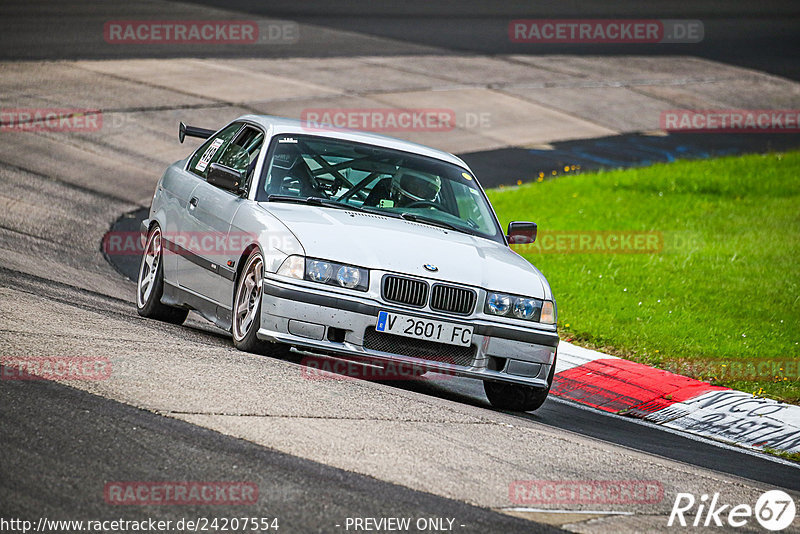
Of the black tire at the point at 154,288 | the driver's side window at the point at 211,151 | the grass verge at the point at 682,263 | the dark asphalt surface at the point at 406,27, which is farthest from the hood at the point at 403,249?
the dark asphalt surface at the point at 406,27

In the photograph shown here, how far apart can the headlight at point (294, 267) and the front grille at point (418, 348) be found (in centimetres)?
55

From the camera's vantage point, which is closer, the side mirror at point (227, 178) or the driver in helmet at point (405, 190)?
the side mirror at point (227, 178)

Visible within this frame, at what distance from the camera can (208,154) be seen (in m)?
9.59

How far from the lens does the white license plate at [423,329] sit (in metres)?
7.31

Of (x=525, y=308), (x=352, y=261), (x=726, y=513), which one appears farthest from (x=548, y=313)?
(x=726, y=513)

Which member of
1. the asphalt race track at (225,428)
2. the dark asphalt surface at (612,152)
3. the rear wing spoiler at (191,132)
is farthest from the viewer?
the dark asphalt surface at (612,152)

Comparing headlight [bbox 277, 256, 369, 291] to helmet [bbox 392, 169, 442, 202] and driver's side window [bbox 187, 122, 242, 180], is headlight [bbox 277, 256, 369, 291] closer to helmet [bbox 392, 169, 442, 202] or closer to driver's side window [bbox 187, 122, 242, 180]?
helmet [bbox 392, 169, 442, 202]

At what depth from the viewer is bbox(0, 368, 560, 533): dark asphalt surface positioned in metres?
4.64

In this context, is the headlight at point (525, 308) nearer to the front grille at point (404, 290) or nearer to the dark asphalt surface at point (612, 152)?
the front grille at point (404, 290)

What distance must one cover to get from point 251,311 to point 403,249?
1.07 meters

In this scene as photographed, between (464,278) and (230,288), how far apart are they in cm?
164

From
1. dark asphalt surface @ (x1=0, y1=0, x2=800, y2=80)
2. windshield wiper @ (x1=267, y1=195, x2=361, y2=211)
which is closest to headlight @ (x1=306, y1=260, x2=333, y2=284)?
windshield wiper @ (x1=267, y1=195, x2=361, y2=211)

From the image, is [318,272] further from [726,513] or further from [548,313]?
[726,513]

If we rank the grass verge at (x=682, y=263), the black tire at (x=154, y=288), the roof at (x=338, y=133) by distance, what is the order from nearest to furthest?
the roof at (x=338, y=133) < the black tire at (x=154, y=288) < the grass verge at (x=682, y=263)
